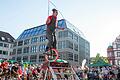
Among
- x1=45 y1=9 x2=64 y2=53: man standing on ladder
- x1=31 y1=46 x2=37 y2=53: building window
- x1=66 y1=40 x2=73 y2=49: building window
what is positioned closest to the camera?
x1=45 y1=9 x2=64 y2=53: man standing on ladder

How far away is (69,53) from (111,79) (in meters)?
36.8

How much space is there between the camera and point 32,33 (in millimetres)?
69625

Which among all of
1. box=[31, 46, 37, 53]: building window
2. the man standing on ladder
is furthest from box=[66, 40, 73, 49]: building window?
the man standing on ladder

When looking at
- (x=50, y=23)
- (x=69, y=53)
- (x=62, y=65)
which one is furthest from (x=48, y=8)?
(x=69, y=53)

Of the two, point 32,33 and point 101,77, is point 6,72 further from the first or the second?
point 32,33

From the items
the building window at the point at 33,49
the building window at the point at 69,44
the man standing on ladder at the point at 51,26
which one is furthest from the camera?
the building window at the point at 33,49

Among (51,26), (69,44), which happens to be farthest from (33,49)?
(51,26)

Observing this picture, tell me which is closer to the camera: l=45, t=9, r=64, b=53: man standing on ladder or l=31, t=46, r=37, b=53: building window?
l=45, t=9, r=64, b=53: man standing on ladder

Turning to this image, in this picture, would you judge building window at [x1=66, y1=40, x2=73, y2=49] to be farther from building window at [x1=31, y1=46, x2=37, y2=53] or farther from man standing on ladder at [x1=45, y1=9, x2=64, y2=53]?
man standing on ladder at [x1=45, y1=9, x2=64, y2=53]

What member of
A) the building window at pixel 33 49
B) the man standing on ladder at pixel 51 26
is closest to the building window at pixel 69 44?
the building window at pixel 33 49

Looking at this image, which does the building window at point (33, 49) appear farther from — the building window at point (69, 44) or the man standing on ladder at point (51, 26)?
the man standing on ladder at point (51, 26)

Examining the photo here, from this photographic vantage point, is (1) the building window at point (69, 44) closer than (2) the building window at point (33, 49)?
Yes

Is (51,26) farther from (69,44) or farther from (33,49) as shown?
(33,49)

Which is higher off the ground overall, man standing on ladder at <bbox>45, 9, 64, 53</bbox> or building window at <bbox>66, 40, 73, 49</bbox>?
building window at <bbox>66, 40, 73, 49</bbox>
